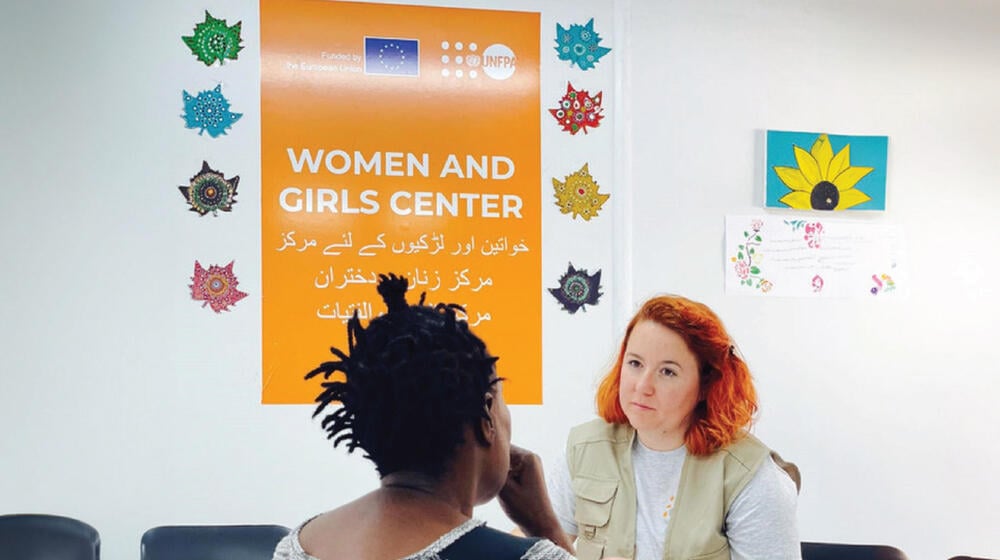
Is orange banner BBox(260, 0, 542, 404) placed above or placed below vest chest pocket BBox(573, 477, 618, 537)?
above

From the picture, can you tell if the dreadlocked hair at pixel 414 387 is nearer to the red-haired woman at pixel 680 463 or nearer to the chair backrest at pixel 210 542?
the red-haired woman at pixel 680 463

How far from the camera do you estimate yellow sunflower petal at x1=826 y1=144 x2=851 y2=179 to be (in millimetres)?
4086

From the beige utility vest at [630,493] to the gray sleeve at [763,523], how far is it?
0.02 m

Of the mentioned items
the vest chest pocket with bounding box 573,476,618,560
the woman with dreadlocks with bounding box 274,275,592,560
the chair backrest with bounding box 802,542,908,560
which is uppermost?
the woman with dreadlocks with bounding box 274,275,592,560

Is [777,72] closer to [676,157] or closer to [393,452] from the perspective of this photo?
[676,157]

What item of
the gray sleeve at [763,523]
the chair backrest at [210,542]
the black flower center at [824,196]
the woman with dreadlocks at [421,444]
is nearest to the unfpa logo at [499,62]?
the black flower center at [824,196]

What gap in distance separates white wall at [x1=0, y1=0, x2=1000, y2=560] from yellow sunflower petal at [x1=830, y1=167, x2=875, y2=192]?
15cm

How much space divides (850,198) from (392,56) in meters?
1.92

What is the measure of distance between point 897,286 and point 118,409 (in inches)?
121

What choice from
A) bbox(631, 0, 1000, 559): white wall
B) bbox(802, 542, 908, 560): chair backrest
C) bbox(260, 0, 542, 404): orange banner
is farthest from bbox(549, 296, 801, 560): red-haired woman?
bbox(631, 0, 1000, 559): white wall

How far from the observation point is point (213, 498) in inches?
144

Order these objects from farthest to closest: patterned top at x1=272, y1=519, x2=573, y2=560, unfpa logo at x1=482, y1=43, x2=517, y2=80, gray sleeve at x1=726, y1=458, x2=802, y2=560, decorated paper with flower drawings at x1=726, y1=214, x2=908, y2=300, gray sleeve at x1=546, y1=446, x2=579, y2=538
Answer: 1. decorated paper with flower drawings at x1=726, y1=214, x2=908, y2=300
2. unfpa logo at x1=482, y1=43, x2=517, y2=80
3. gray sleeve at x1=546, y1=446, x2=579, y2=538
4. gray sleeve at x1=726, y1=458, x2=802, y2=560
5. patterned top at x1=272, y1=519, x2=573, y2=560

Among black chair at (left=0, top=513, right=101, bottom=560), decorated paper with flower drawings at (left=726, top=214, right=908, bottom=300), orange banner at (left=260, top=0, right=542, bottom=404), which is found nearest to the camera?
black chair at (left=0, top=513, right=101, bottom=560)

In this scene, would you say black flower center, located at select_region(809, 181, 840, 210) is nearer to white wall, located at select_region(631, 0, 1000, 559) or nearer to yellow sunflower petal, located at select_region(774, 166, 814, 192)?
yellow sunflower petal, located at select_region(774, 166, 814, 192)
